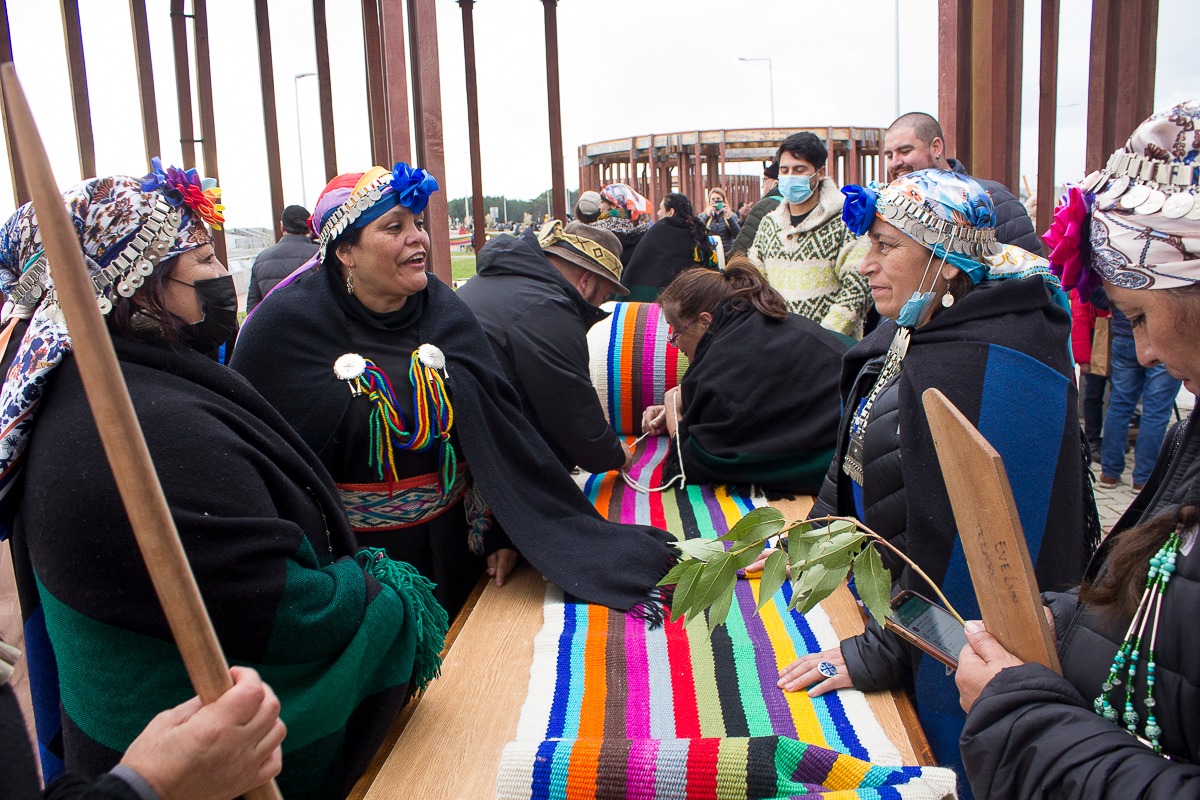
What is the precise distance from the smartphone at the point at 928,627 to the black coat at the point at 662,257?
198 inches

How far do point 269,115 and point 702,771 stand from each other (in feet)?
18.8

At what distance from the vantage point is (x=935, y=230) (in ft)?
6.98

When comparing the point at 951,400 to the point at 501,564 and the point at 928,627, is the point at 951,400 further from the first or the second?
the point at 501,564

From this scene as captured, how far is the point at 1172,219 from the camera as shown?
1.14m

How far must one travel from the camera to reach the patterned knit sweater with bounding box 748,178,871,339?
439 cm

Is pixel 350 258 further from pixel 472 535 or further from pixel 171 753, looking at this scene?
pixel 171 753

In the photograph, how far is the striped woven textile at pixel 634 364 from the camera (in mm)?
4680

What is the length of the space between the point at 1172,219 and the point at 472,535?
7.39 ft

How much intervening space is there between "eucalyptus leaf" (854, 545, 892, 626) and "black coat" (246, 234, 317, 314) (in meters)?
5.20

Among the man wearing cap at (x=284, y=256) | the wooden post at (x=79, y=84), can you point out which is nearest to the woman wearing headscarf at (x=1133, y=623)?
the wooden post at (x=79, y=84)

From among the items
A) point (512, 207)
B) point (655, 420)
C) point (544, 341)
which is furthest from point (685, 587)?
point (512, 207)

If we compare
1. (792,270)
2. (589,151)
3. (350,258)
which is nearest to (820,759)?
(350,258)

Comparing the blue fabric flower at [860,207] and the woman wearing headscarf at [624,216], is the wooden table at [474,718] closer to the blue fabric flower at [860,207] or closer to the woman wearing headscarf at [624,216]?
the blue fabric flower at [860,207]

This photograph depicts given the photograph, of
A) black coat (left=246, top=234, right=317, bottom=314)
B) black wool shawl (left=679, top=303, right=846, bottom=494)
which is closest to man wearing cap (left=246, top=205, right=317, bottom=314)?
black coat (left=246, top=234, right=317, bottom=314)
